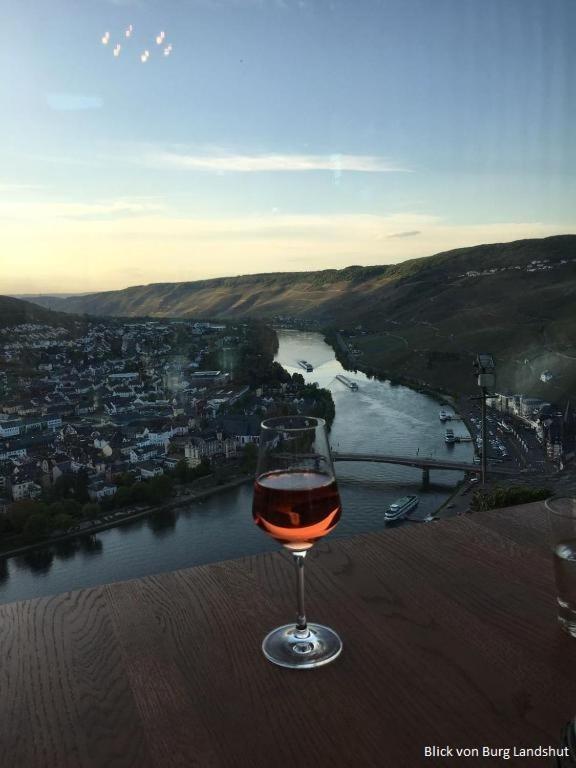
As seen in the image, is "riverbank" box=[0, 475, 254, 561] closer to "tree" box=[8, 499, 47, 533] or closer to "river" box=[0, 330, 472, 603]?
"river" box=[0, 330, 472, 603]

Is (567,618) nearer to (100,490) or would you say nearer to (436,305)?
(100,490)

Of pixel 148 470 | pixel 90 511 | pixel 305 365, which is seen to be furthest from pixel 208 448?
pixel 305 365

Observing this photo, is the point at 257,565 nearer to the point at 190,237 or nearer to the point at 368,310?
the point at 190,237

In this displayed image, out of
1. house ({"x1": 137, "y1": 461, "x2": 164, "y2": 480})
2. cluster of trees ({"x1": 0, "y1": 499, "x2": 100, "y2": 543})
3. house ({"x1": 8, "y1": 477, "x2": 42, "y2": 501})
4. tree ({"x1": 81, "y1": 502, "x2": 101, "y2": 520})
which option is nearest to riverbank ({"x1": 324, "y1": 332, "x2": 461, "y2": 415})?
house ({"x1": 137, "y1": 461, "x2": 164, "y2": 480})

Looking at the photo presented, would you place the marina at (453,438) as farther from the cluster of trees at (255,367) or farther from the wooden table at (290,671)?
the wooden table at (290,671)

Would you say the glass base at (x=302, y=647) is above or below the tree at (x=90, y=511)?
above

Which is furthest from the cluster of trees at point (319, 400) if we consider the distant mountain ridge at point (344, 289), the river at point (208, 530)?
the distant mountain ridge at point (344, 289)

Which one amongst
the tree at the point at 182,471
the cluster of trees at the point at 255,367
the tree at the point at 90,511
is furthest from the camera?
the cluster of trees at the point at 255,367
